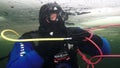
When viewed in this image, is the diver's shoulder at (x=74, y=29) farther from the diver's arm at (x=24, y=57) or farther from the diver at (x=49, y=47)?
the diver's arm at (x=24, y=57)

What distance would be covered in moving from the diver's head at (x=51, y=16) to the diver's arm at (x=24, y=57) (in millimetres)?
185

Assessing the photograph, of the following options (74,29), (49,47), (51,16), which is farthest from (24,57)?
(74,29)

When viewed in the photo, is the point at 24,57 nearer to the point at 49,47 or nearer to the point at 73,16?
the point at 49,47

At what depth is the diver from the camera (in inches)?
78.4

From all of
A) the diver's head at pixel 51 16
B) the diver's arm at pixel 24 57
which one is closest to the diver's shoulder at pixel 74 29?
the diver's head at pixel 51 16

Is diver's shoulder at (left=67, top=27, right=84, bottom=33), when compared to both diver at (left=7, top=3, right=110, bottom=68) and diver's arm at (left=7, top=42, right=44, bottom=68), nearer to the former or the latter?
diver at (left=7, top=3, right=110, bottom=68)

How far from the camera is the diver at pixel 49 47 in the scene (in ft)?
6.53

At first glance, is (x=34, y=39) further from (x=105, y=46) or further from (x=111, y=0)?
(x=111, y=0)

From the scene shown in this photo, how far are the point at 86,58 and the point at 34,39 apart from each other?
1.25 feet

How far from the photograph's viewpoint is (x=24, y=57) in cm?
198

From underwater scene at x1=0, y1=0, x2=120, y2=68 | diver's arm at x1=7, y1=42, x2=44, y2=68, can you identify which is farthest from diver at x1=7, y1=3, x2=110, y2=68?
underwater scene at x1=0, y1=0, x2=120, y2=68

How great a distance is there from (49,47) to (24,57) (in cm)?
22

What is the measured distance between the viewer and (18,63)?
1947 mm

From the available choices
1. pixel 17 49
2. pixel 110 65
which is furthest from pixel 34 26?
pixel 110 65
